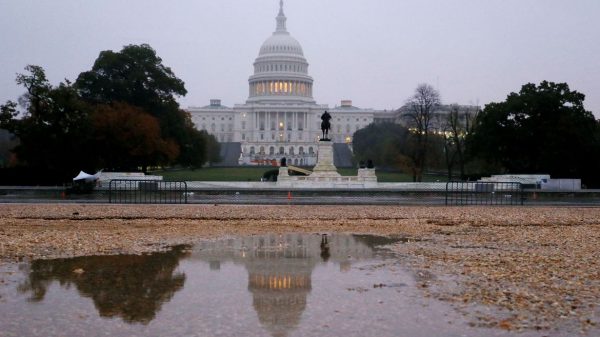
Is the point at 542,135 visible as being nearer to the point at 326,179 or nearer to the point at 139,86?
the point at 326,179

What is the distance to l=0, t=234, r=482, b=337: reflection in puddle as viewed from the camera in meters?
8.19

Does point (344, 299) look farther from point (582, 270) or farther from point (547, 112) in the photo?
point (547, 112)

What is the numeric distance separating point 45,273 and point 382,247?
7.31m

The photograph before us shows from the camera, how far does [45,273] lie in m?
11.5

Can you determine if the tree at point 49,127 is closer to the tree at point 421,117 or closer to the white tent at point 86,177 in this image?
the white tent at point 86,177

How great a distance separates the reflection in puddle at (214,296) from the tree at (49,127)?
111 feet

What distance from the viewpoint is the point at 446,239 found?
1711 cm

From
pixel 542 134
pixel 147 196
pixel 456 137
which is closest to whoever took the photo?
pixel 147 196

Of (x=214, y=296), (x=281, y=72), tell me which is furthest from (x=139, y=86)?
(x=281, y=72)

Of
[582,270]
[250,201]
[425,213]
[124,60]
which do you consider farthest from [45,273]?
[124,60]

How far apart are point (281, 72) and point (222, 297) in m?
154

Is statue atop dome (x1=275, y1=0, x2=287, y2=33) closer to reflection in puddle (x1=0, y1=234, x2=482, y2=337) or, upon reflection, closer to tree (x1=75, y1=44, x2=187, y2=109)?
tree (x1=75, y1=44, x2=187, y2=109)

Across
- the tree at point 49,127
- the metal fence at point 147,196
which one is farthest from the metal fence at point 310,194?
the tree at point 49,127

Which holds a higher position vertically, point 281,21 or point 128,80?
point 281,21
